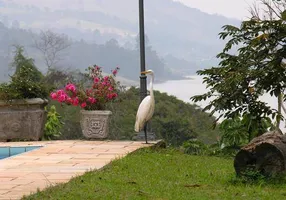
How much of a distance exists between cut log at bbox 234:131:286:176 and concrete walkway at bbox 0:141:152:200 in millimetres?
2031

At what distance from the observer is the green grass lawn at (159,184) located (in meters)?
5.95

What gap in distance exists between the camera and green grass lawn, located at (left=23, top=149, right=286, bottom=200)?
595cm

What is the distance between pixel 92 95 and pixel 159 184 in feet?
18.2

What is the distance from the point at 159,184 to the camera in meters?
6.68

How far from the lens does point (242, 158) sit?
7.03 m

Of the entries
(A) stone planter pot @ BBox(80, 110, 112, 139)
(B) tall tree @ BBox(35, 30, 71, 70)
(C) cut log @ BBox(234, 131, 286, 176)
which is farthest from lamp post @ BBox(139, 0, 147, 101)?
(B) tall tree @ BBox(35, 30, 71, 70)

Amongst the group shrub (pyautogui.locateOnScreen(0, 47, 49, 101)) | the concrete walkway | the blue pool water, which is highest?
shrub (pyautogui.locateOnScreen(0, 47, 49, 101))

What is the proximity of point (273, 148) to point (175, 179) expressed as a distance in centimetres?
119

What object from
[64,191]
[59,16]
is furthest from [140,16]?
[59,16]

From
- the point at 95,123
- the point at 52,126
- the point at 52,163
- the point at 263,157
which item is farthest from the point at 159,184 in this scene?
the point at 52,126

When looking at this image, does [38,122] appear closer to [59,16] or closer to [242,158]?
[242,158]

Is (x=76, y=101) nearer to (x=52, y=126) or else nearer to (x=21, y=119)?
(x=21, y=119)

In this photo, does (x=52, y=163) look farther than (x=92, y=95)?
No

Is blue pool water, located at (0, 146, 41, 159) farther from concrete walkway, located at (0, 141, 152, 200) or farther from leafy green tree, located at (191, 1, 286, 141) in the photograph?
leafy green tree, located at (191, 1, 286, 141)
